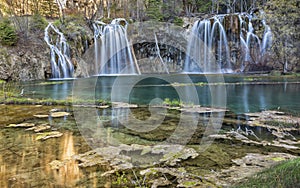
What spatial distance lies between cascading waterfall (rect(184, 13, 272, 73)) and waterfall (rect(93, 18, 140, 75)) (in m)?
7.25

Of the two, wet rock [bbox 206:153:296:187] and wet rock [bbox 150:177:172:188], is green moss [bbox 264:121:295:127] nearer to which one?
wet rock [bbox 206:153:296:187]

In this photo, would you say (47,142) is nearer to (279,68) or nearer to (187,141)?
(187,141)

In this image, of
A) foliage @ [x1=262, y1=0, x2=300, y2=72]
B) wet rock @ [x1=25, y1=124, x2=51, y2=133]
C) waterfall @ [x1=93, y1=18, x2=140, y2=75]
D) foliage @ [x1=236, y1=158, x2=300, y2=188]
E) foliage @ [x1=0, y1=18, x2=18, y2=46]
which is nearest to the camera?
foliage @ [x1=236, y1=158, x2=300, y2=188]

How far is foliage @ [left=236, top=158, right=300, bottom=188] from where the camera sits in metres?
2.37

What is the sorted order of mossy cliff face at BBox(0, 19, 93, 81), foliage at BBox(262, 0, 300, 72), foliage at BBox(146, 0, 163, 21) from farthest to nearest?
foliage at BBox(146, 0, 163, 21), mossy cliff face at BBox(0, 19, 93, 81), foliage at BBox(262, 0, 300, 72)

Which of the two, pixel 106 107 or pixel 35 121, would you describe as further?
pixel 106 107

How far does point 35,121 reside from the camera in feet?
22.4

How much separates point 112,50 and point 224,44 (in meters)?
12.8

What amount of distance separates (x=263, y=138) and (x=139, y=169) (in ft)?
9.47

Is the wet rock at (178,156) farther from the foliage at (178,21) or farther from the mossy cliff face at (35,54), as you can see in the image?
the foliage at (178,21)

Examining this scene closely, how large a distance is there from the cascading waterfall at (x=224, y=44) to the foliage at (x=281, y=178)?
27.3 metres

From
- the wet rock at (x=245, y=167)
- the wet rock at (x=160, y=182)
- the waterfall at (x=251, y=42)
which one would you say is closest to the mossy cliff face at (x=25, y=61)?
the waterfall at (x=251, y=42)

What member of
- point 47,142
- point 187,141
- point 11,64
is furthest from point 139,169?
point 11,64

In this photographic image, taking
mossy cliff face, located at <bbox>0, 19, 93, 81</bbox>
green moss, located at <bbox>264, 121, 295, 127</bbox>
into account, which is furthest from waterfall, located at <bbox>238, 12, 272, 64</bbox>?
green moss, located at <bbox>264, 121, 295, 127</bbox>
